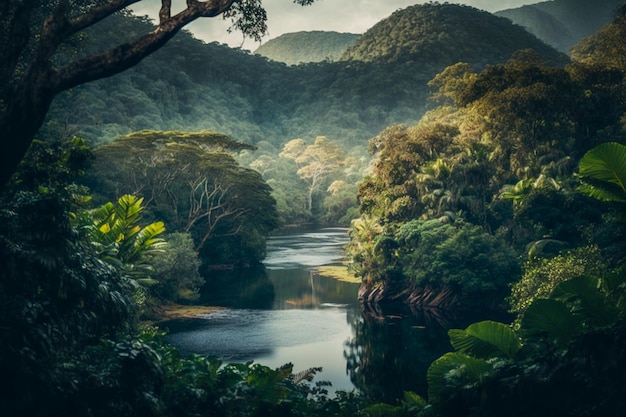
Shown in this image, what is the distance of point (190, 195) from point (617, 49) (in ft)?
93.6

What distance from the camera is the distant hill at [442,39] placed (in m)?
119

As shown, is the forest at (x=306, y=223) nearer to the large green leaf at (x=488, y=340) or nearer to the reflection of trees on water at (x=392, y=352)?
the large green leaf at (x=488, y=340)

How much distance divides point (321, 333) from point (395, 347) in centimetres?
314

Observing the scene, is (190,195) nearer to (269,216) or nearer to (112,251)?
(269,216)

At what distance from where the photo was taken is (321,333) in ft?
84.7

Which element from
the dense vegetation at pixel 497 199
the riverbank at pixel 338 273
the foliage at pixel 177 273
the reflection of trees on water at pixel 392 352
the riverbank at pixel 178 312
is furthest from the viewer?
the riverbank at pixel 338 273

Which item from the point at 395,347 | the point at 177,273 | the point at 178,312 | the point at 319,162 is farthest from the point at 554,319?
the point at 319,162

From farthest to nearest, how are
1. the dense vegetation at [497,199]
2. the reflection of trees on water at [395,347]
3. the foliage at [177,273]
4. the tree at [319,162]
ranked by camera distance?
1. the tree at [319,162]
2. the foliage at [177,273]
3. the dense vegetation at [497,199]
4. the reflection of trees on water at [395,347]

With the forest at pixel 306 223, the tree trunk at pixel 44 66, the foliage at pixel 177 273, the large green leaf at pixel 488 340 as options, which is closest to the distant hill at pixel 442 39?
the forest at pixel 306 223

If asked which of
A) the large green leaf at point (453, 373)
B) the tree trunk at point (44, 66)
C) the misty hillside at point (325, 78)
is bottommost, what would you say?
the large green leaf at point (453, 373)

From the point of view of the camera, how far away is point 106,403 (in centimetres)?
797

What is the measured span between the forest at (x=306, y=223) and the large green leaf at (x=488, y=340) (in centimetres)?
3

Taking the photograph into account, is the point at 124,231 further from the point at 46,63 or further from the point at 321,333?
the point at 46,63

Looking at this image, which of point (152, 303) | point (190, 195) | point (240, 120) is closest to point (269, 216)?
point (190, 195)
